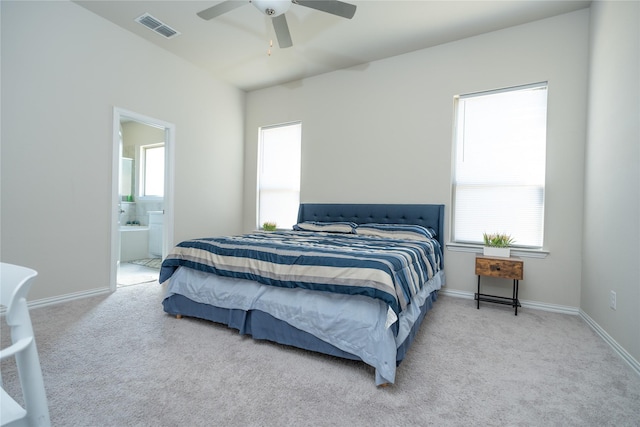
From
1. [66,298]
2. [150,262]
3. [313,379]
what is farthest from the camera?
[150,262]

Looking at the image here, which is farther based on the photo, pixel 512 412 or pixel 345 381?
pixel 345 381

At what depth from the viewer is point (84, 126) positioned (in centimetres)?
A: 326

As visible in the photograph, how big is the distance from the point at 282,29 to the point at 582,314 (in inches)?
158

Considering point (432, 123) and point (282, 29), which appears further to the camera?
point (432, 123)

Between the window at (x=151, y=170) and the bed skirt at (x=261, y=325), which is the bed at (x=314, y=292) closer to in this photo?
the bed skirt at (x=261, y=325)

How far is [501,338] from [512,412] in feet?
3.31

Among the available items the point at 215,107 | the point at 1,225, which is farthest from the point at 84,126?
the point at 215,107

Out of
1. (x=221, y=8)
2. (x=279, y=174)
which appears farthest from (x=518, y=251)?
(x=221, y=8)

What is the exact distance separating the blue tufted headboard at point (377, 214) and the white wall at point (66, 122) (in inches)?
79.3

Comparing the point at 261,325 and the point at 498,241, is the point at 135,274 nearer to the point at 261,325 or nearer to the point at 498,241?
the point at 261,325

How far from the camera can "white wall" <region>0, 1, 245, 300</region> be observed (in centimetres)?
278

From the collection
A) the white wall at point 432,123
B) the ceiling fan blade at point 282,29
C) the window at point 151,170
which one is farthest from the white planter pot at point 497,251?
the window at point 151,170

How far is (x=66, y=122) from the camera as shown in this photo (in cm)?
312

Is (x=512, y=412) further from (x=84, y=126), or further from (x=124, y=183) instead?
(x=124, y=183)
